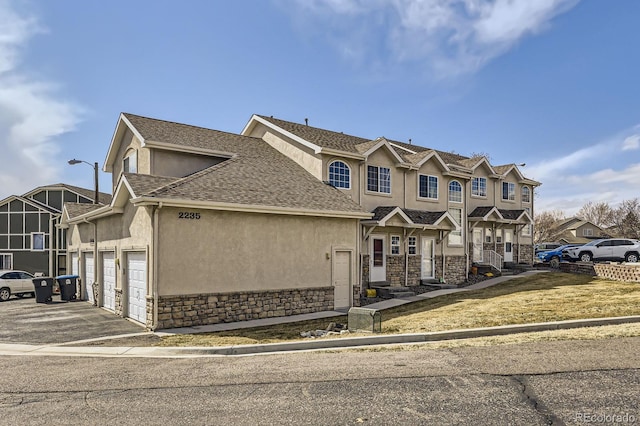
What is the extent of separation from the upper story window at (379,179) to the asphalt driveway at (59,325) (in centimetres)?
1298

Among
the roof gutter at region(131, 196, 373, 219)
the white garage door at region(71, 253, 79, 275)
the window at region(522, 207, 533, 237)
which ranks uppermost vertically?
the roof gutter at region(131, 196, 373, 219)

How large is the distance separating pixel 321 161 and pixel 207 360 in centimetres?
1280

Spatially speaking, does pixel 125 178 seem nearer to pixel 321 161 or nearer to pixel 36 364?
pixel 36 364

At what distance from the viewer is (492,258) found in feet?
96.0

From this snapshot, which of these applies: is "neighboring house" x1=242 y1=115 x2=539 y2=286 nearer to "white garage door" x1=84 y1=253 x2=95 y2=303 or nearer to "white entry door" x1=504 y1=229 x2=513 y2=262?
"white entry door" x1=504 y1=229 x2=513 y2=262

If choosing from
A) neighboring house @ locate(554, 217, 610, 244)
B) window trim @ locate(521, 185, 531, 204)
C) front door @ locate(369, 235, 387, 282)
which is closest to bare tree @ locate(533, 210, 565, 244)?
neighboring house @ locate(554, 217, 610, 244)

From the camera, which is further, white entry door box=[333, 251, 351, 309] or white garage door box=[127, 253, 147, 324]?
white entry door box=[333, 251, 351, 309]

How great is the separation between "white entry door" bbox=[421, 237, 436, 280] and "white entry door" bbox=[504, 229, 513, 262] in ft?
29.9

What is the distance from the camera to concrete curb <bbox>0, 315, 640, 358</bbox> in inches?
409

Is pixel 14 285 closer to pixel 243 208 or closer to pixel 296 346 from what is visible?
pixel 243 208

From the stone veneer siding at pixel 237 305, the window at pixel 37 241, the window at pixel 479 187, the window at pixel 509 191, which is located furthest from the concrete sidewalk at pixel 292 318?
the window at pixel 37 241

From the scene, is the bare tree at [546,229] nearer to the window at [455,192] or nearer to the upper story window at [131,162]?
the window at [455,192]

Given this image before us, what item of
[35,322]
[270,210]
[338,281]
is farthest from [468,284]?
[35,322]

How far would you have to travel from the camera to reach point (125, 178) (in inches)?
578
